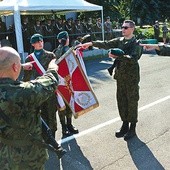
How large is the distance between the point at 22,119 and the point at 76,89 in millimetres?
2843

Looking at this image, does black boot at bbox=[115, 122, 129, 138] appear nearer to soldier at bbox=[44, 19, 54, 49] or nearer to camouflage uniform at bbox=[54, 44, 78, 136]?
camouflage uniform at bbox=[54, 44, 78, 136]

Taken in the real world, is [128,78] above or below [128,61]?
below

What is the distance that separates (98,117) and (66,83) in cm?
181

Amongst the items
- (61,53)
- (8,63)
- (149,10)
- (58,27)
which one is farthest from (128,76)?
(149,10)

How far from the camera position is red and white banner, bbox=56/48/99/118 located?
5.39 meters

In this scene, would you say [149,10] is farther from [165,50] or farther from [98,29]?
[165,50]

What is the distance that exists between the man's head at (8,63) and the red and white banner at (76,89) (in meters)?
2.72

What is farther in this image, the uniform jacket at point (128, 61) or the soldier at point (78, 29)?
the soldier at point (78, 29)

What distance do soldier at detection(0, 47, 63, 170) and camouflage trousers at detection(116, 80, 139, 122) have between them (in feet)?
9.45

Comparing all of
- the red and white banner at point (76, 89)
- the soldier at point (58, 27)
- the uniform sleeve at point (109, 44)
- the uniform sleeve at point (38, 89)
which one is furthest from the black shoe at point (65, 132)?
the soldier at point (58, 27)

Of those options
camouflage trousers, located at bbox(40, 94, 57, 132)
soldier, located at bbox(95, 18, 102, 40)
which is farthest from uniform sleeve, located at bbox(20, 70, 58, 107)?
soldier, located at bbox(95, 18, 102, 40)

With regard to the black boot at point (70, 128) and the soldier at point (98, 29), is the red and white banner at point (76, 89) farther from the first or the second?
the soldier at point (98, 29)

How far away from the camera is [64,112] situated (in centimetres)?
596

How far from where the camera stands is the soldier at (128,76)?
545cm
